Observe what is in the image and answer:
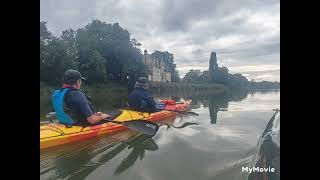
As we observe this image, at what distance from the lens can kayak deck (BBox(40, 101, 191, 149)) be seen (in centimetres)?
290

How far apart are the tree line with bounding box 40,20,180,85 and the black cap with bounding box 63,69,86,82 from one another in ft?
0.10

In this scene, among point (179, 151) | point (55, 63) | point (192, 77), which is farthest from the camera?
point (192, 77)

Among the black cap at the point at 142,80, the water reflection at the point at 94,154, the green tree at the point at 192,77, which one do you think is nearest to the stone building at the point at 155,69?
the black cap at the point at 142,80

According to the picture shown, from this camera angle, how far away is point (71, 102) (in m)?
2.94

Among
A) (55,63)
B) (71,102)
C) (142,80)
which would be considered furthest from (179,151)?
(55,63)

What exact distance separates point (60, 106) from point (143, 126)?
1.82 ft

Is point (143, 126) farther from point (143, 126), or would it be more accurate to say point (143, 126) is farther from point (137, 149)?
point (137, 149)

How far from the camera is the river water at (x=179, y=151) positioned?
280cm

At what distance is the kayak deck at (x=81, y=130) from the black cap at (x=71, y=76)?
30 centimetres

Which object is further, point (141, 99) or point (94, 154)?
point (141, 99)

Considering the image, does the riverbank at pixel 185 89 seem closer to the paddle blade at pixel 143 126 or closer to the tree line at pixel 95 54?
the tree line at pixel 95 54

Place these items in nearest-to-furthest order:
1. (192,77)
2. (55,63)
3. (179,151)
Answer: (179,151)
(55,63)
(192,77)
